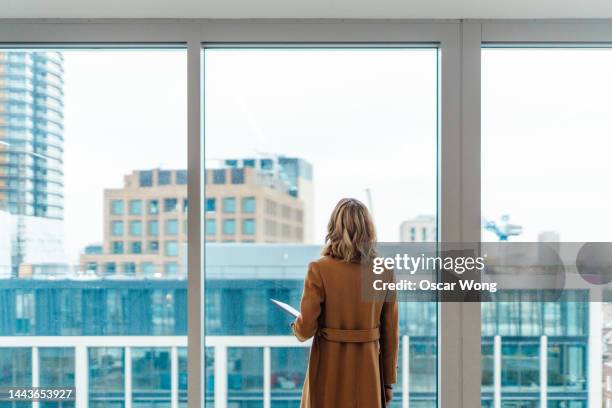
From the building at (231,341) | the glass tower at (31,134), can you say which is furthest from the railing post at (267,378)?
the glass tower at (31,134)

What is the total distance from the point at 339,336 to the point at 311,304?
7.0 inches

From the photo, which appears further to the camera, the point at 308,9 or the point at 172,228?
the point at 172,228

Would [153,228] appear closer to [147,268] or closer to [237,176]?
[147,268]

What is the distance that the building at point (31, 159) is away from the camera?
2449 mm

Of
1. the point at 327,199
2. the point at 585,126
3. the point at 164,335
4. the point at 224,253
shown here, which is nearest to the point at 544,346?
the point at 585,126

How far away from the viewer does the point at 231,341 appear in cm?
245

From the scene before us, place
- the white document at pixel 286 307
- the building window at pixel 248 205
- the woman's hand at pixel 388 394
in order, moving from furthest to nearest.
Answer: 1. the building window at pixel 248 205
2. the white document at pixel 286 307
3. the woman's hand at pixel 388 394

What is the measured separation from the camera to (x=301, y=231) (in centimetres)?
244

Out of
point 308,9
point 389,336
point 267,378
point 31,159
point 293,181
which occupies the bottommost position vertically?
point 267,378

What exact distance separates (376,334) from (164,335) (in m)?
1.06

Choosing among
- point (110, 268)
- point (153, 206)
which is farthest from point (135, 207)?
point (110, 268)

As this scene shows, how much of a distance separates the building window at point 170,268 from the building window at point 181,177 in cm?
40

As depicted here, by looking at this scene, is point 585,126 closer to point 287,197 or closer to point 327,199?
point 327,199

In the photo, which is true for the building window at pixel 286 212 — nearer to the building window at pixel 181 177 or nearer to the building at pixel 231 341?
the building at pixel 231 341
